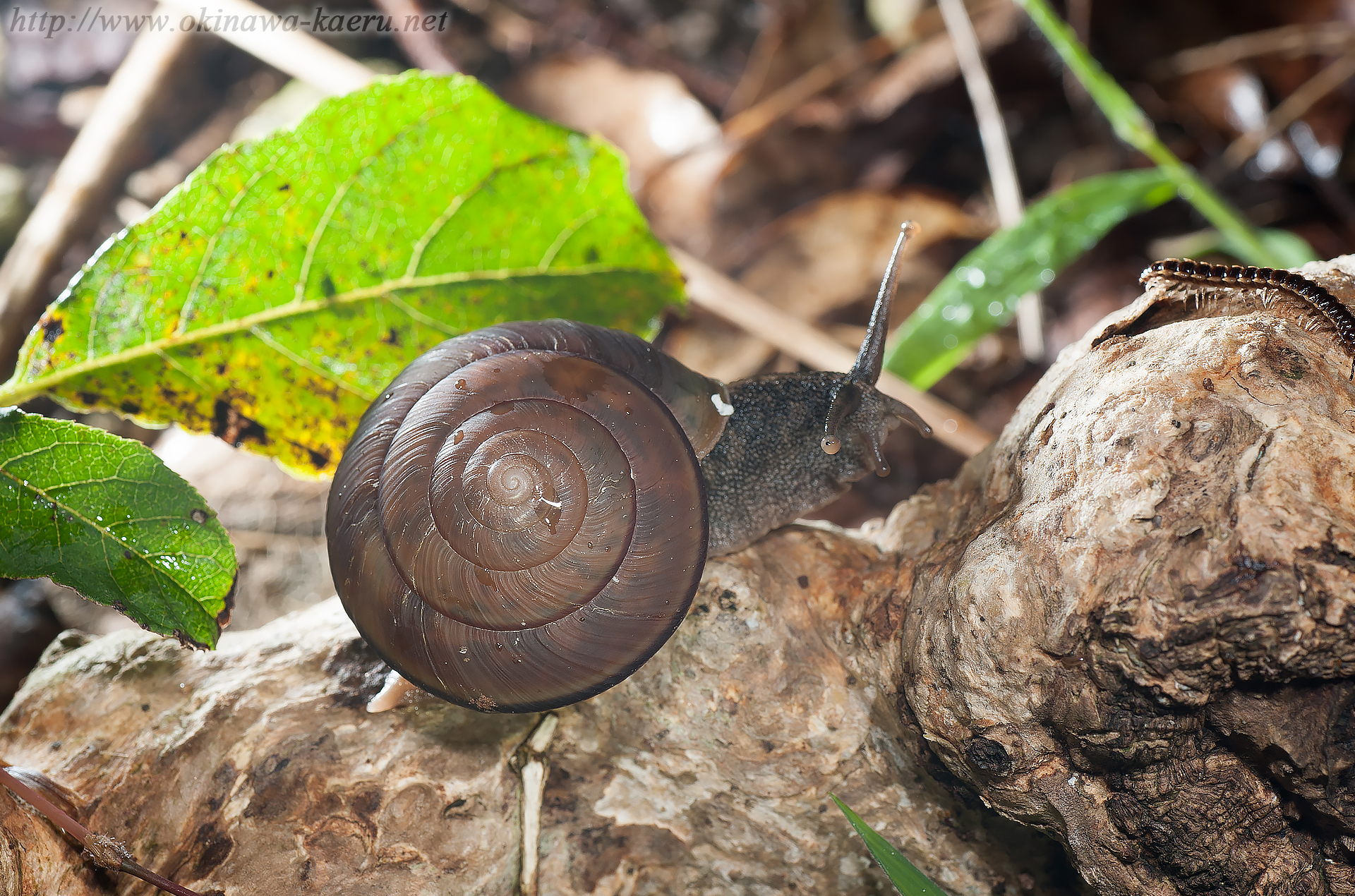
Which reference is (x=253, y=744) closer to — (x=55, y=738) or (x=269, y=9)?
(x=55, y=738)

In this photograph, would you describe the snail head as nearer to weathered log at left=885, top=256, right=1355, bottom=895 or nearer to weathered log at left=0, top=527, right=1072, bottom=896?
weathered log at left=0, top=527, right=1072, bottom=896

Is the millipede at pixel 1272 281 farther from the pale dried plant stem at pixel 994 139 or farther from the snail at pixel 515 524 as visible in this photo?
the pale dried plant stem at pixel 994 139

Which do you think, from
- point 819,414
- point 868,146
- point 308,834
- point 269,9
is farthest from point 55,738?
point 868,146

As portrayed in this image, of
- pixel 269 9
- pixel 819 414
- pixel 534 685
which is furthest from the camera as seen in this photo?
pixel 269 9

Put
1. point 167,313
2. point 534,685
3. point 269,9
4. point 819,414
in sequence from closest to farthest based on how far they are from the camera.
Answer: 1. point 534,685
2. point 167,313
3. point 819,414
4. point 269,9

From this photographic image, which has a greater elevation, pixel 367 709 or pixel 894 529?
pixel 894 529

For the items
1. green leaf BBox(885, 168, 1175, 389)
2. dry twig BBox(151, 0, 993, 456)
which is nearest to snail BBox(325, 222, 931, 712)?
green leaf BBox(885, 168, 1175, 389)

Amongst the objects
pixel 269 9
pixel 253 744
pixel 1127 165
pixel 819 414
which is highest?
pixel 1127 165

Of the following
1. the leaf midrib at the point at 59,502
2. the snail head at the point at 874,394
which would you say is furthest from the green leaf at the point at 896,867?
the leaf midrib at the point at 59,502
